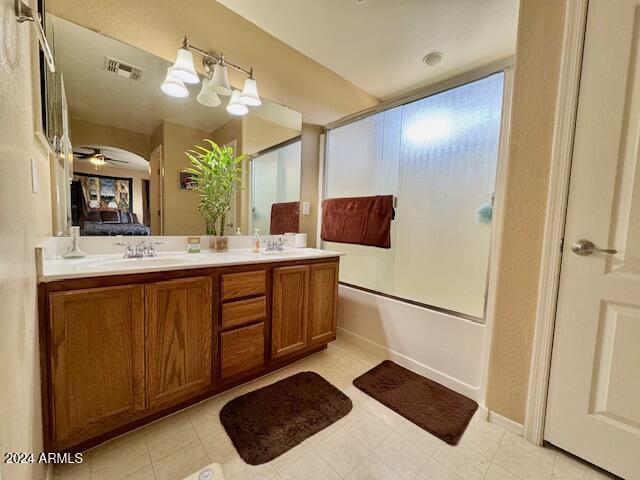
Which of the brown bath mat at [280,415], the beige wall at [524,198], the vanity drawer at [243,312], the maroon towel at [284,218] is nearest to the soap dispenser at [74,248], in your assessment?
the vanity drawer at [243,312]

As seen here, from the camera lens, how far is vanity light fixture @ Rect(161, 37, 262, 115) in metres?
1.53

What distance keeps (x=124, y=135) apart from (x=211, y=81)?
632 mm

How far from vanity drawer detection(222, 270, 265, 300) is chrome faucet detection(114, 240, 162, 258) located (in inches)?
20.4

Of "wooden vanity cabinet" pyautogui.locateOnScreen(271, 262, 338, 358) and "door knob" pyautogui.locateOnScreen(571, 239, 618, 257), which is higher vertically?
"door knob" pyautogui.locateOnScreen(571, 239, 618, 257)

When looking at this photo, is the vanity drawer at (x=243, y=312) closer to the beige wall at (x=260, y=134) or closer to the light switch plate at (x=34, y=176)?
the light switch plate at (x=34, y=176)

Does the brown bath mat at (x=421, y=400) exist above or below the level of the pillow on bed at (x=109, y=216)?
below

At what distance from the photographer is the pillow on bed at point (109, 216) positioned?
1508 millimetres

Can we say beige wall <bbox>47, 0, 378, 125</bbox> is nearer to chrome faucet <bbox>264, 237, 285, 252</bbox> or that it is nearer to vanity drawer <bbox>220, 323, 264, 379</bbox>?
chrome faucet <bbox>264, 237, 285, 252</bbox>

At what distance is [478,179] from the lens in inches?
68.4

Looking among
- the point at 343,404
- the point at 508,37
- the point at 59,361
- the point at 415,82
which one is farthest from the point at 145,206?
the point at 508,37

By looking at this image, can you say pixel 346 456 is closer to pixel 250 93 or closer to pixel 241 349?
pixel 241 349

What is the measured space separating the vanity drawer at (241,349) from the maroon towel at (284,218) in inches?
36.9

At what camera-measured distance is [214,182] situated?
184 cm

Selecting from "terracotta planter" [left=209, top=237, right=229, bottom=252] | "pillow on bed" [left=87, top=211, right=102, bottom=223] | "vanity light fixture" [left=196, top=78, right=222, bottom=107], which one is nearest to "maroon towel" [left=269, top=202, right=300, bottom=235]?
"terracotta planter" [left=209, top=237, right=229, bottom=252]
